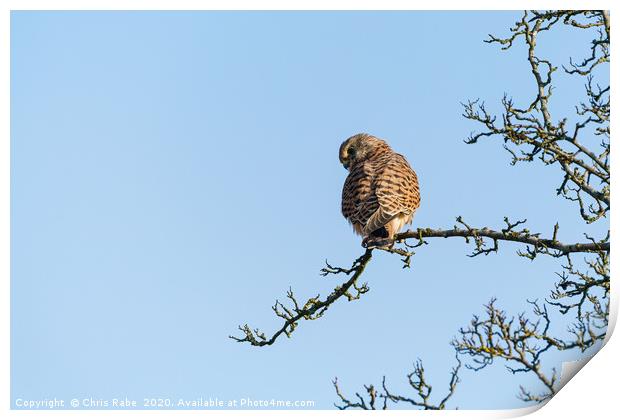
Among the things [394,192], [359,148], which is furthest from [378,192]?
[359,148]

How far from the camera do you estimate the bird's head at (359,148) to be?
324cm

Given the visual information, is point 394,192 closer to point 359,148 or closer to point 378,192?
point 378,192

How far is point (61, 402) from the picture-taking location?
9.46 feet

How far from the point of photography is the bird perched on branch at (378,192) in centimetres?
295

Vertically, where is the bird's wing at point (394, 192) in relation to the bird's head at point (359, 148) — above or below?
below

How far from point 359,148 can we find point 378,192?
35 centimetres

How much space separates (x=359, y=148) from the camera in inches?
132

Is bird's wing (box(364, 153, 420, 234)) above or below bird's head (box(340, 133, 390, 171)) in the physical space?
below

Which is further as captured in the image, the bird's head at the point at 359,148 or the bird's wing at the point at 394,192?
the bird's head at the point at 359,148

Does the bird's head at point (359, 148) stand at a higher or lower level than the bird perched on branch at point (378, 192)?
higher

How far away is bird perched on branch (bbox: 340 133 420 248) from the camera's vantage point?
2945mm

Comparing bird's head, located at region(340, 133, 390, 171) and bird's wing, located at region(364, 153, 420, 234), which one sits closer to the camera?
bird's wing, located at region(364, 153, 420, 234)
